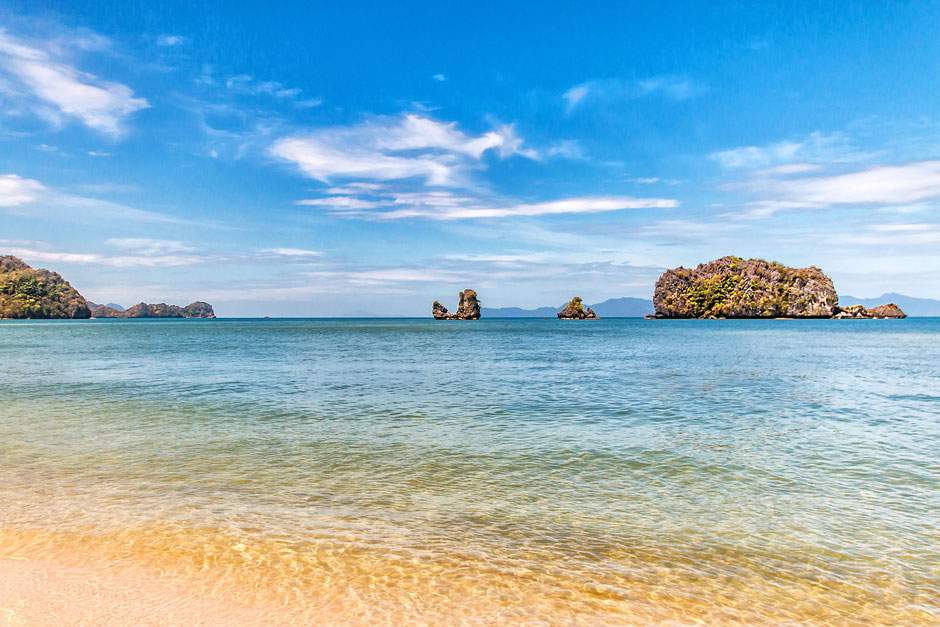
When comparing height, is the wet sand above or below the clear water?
above

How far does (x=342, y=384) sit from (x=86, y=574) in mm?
22590

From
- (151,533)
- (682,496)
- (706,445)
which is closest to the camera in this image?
(151,533)

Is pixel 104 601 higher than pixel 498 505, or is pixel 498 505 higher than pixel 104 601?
pixel 104 601

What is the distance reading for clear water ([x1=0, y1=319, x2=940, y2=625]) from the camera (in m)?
6.43

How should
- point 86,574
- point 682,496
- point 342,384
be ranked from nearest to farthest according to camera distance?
point 86,574 < point 682,496 < point 342,384

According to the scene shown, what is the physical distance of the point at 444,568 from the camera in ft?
23.4

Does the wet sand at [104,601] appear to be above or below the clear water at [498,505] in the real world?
above

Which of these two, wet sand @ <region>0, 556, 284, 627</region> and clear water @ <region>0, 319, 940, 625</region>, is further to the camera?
clear water @ <region>0, 319, 940, 625</region>

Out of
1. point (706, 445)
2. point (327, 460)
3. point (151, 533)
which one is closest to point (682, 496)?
point (706, 445)

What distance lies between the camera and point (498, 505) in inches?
388

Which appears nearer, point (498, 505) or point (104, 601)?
point (104, 601)

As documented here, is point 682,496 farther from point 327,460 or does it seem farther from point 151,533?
point 151,533

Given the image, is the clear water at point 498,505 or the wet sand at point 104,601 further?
the clear water at point 498,505

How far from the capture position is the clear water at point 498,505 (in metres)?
6.43
